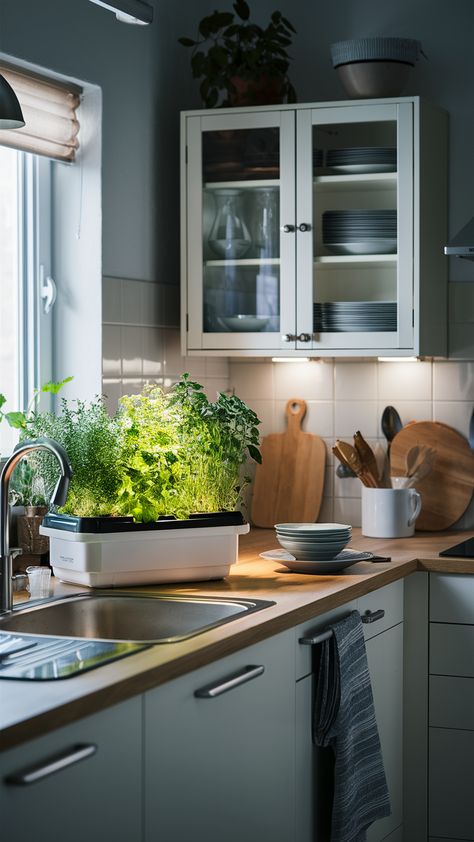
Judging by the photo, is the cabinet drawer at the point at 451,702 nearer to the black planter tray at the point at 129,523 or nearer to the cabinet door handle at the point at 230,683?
the black planter tray at the point at 129,523

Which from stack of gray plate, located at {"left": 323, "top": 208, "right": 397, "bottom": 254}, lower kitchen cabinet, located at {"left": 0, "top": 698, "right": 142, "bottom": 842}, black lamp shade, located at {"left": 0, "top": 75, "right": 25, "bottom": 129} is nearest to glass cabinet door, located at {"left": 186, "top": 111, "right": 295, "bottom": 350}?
stack of gray plate, located at {"left": 323, "top": 208, "right": 397, "bottom": 254}

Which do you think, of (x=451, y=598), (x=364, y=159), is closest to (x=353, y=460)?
(x=451, y=598)

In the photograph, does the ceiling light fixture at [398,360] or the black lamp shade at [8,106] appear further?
the ceiling light fixture at [398,360]

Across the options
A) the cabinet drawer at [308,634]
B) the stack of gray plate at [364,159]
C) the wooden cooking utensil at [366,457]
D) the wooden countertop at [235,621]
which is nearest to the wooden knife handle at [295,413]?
the wooden cooking utensil at [366,457]

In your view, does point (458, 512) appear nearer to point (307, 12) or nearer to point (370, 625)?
point (370, 625)

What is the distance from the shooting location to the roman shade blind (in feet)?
9.46

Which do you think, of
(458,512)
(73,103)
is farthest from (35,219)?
(458,512)

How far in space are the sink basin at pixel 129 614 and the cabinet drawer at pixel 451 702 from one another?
2.75 feet

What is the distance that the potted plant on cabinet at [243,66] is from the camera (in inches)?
136

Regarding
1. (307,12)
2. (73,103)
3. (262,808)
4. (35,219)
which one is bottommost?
(262,808)

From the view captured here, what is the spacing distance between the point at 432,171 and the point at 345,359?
680mm

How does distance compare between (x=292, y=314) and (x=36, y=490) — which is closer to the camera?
(x=36, y=490)

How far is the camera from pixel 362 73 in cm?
334

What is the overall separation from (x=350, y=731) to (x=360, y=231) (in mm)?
1501
